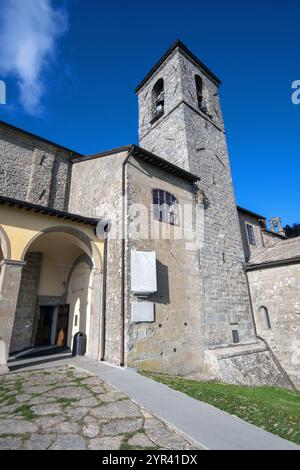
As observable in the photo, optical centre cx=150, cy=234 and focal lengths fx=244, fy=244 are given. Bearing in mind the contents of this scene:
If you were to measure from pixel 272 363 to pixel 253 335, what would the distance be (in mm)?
1312

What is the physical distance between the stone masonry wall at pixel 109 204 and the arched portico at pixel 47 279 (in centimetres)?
47

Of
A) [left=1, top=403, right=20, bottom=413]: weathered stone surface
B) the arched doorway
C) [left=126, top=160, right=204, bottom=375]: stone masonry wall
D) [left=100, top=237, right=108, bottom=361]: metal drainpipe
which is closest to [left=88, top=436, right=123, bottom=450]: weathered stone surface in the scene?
[left=1, top=403, right=20, bottom=413]: weathered stone surface

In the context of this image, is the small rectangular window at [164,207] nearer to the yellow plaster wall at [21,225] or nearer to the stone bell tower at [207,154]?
the stone bell tower at [207,154]

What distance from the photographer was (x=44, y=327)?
10625mm

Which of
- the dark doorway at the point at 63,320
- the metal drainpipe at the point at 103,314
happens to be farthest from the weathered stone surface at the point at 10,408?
the dark doorway at the point at 63,320

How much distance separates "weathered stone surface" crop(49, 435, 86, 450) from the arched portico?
417 cm

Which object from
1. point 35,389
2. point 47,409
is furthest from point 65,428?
point 35,389

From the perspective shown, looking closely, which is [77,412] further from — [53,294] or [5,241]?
[53,294]

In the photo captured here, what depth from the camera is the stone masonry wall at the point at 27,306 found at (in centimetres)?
950

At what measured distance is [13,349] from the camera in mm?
9188

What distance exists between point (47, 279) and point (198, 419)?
9.08m

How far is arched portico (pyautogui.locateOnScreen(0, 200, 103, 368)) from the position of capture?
6.66m

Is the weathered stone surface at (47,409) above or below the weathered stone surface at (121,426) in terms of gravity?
above
